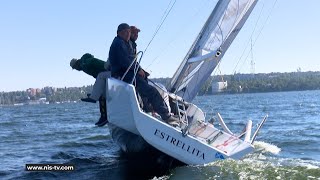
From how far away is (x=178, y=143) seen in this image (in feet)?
27.2

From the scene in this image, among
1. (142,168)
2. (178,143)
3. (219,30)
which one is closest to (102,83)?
(142,168)

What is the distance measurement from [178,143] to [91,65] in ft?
13.4

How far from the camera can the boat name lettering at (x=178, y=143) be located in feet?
27.2

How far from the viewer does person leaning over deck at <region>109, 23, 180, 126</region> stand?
9.03 m

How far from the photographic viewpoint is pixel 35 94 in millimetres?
125562

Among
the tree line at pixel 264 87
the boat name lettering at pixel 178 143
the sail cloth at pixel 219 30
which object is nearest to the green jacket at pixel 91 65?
the sail cloth at pixel 219 30

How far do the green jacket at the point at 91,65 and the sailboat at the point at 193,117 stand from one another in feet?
5.03

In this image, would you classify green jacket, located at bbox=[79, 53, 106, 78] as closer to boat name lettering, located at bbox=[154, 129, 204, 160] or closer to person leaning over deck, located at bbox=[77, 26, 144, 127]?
person leaning over deck, located at bbox=[77, 26, 144, 127]

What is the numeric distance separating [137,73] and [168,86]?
281cm

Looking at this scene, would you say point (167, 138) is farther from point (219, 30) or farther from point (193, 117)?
point (219, 30)

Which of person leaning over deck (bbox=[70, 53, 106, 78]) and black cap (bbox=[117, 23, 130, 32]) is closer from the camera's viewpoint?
black cap (bbox=[117, 23, 130, 32])

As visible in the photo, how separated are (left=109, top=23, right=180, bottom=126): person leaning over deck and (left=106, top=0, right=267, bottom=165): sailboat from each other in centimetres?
19

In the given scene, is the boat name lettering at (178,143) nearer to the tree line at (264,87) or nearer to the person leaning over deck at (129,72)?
the person leaning over deck at (129,72)

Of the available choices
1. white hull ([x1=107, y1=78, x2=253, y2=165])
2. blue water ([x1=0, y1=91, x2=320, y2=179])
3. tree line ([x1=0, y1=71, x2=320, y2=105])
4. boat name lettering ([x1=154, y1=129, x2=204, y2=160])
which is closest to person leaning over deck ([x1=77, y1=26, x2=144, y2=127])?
white hull ([x1=107, y1=78, x2=253, y2=165])
